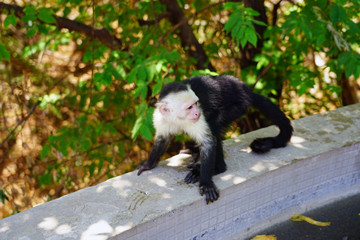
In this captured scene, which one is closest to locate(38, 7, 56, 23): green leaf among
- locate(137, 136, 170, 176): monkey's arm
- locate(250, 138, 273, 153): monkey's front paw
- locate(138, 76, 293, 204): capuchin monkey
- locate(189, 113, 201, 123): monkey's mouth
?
locate(138, 76, 293, 204): capuchin monkey

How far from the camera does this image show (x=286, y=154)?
2.42 m

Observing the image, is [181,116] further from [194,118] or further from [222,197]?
[222,197]

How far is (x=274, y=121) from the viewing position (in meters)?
2.52

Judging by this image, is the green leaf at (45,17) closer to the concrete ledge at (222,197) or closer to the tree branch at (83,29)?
the tree branch at (83,29)

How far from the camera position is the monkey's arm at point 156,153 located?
2381 millimetres

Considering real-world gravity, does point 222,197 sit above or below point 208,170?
below

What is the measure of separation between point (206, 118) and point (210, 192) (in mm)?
531

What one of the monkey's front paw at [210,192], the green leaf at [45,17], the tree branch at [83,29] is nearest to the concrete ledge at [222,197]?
the monkey's front paw at [210,192]

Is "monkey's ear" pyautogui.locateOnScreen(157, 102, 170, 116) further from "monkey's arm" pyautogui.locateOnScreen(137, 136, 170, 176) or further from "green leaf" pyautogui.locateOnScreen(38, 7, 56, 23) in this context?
"green leaf" pyautogui.locateOnScreen(38, 7, 56, 23)

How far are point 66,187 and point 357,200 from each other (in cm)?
279

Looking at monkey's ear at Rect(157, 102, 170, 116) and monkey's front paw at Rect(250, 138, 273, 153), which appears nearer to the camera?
monkey's ear at Rect(157, 102, 170, 116)

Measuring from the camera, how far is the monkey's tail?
2.49 metres

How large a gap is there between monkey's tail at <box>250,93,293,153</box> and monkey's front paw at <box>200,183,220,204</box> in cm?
57

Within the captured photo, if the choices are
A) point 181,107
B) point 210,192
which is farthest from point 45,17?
point 210,192
